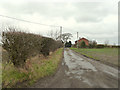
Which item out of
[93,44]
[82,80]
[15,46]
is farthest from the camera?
[93,44]

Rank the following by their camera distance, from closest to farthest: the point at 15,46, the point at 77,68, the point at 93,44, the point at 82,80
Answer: the point at 82,80 < the point at 15,46 < the point at 77,68 < the point at 93,44

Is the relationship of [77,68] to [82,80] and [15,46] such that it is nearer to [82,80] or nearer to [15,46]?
[82,80]

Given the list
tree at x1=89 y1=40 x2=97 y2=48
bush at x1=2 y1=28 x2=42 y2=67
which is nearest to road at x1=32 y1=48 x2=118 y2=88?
bush at x1=2 y1=28 x2=42 y2=67

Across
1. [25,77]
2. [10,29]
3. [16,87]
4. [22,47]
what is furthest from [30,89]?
[10,29]

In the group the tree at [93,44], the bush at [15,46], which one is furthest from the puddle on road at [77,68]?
the tree at [93,44]

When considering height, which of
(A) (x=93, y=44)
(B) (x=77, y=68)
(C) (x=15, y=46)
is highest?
(A) (x=93, y=44)

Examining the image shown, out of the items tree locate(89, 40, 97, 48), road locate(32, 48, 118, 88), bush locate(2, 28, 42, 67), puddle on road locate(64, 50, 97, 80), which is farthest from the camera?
tree locate(89, 40, 97, 48)

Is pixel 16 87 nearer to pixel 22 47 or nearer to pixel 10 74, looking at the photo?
pixel 10 74

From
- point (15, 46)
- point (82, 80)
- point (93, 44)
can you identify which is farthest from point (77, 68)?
point (93, 44)

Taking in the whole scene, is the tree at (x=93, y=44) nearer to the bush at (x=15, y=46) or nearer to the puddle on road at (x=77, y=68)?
the puddle on road at (x=77, y=68)

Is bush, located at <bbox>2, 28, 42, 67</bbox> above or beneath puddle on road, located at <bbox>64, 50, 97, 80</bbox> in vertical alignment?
above

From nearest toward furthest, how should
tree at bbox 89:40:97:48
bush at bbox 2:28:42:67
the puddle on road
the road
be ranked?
the road, bush at bbox 2:28:42:67, the puddle on road, tree at bbox 89:40:97:48

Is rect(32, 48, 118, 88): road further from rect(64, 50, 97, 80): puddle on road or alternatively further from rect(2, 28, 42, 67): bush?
rect(2, 28, 42, 67): bush

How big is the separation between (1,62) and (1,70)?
0.46 metres
